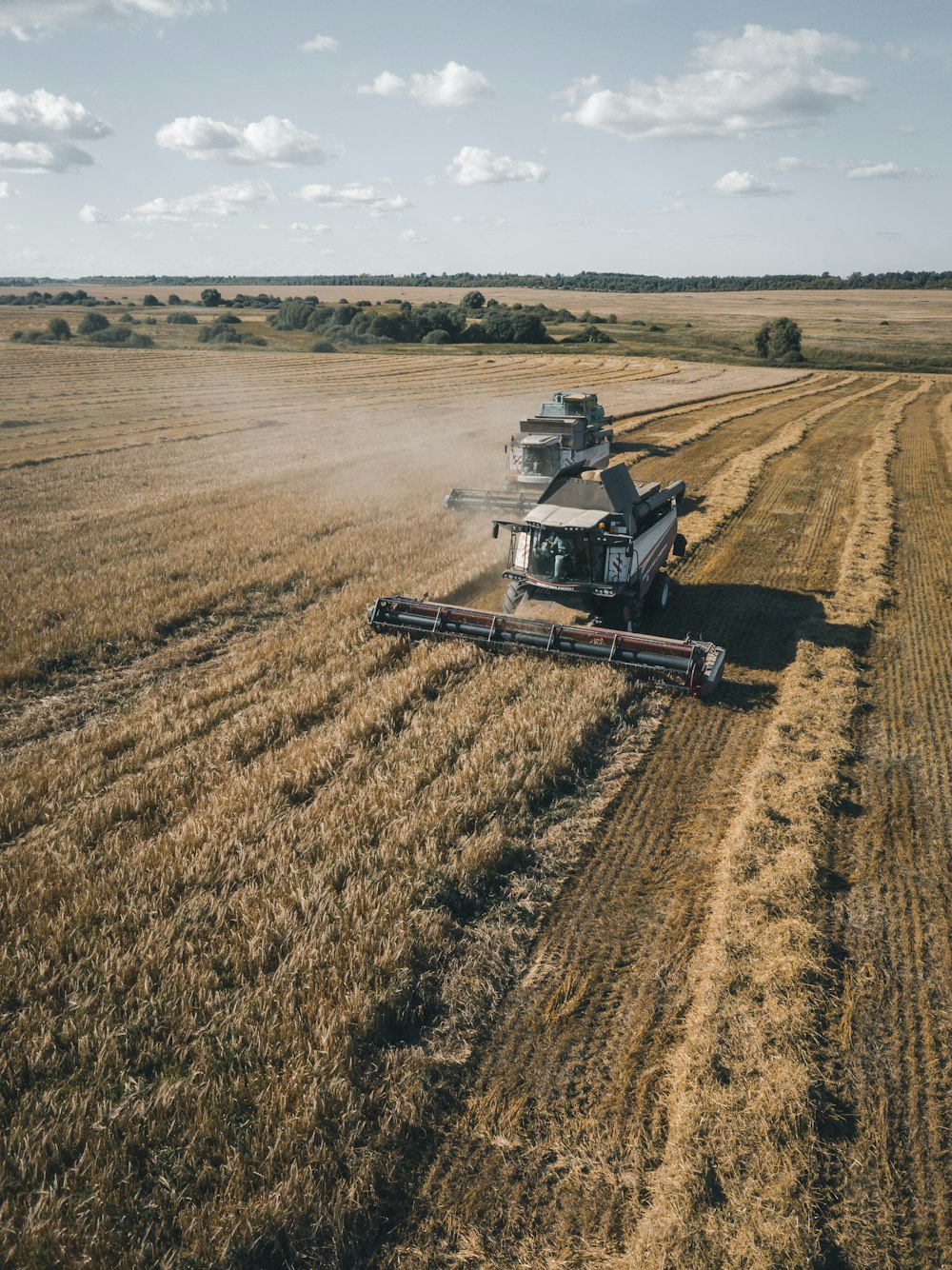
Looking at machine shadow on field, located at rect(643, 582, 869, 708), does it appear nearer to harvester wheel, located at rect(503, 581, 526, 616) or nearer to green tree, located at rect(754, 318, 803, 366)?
harvester wheel, located at rect(503, 581, 526, 616)

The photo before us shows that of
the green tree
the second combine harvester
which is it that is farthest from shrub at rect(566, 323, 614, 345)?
the second combine harvester

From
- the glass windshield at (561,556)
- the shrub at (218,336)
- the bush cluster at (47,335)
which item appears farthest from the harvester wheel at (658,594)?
the bush cluster at (47,335)

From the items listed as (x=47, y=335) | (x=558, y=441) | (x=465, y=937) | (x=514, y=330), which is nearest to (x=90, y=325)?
(x=47, y=335)

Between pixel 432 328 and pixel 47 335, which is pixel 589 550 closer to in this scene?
pixel 432 328

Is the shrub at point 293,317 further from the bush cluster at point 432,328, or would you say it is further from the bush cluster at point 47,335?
the bush cluster at point 47,335

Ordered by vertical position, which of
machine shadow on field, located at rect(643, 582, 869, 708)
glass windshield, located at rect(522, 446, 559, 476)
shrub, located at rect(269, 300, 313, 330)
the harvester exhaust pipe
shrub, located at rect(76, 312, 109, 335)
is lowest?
machine shadow on field, located at rect(643, 582, 869, 708)
